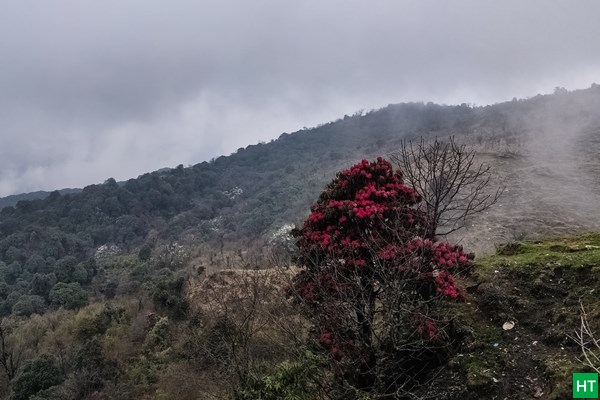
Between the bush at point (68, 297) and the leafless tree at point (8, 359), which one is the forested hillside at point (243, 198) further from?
the leafless tree at point (8, 359)

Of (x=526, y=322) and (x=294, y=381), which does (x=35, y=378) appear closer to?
(x=294, y=381)

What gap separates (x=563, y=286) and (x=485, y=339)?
1429mm

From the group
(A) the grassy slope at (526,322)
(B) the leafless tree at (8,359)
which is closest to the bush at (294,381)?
(A) the grassy slope at (526,322)

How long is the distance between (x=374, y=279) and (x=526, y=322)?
217cm

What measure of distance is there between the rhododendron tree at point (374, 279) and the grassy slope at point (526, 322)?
1.57ft

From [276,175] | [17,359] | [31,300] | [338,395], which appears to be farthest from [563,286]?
[276,175]

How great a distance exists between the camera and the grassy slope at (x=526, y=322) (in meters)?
5.34

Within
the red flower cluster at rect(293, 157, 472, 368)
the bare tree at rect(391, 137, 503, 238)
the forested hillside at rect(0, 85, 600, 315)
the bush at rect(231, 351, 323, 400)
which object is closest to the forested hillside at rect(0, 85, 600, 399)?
the bush at rect(231, 351, 323, 400)

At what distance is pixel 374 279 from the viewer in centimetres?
636

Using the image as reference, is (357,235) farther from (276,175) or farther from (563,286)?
(276,175)

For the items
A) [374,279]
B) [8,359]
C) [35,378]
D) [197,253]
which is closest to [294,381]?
[374,279]

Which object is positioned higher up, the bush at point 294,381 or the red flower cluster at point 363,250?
the red flower cluster at point 363,250

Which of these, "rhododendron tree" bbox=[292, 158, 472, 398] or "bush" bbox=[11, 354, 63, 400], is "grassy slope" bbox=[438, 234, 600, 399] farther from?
"bush" bbox=[11, 354, 63, 400]

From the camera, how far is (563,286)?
6.54 metres
